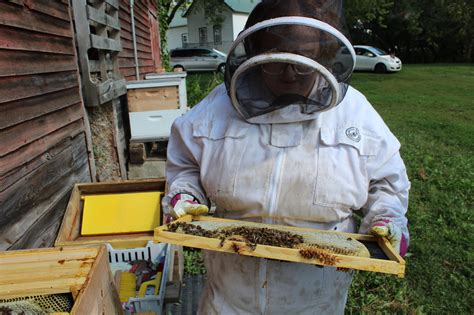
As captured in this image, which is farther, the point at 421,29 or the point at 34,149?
the point at 421,29

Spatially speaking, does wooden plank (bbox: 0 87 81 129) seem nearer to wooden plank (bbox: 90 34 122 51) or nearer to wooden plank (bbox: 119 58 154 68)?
wooden plank (bbox: 90 34 122 51)

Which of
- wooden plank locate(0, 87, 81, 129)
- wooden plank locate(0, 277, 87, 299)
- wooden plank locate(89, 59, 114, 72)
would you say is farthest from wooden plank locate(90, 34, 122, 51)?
wooden plank locate(0, 277, 87, 299)

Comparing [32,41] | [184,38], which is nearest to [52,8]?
[32,41]

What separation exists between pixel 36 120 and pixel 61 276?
192cm

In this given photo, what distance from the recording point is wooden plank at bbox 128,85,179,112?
4.87m

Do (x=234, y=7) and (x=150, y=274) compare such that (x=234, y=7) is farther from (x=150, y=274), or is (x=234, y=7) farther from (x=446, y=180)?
(x=150, y=274)

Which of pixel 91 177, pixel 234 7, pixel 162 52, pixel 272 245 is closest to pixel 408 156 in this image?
pixel 91 177

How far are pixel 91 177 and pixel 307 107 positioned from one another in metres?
3.09

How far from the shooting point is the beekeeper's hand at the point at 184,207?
145 centimetres

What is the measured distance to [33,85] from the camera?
2.69m

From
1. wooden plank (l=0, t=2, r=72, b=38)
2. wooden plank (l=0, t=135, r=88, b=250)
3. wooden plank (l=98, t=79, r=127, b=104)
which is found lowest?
wooden plank (l=0, t=135, r=88, b=250)

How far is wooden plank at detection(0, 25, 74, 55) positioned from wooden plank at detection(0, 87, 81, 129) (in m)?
0.32

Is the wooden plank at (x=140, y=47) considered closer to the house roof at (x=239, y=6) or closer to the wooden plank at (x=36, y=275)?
the wooden plank at (x=36, y=275)

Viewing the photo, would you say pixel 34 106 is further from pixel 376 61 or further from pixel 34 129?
pixel 376 61
